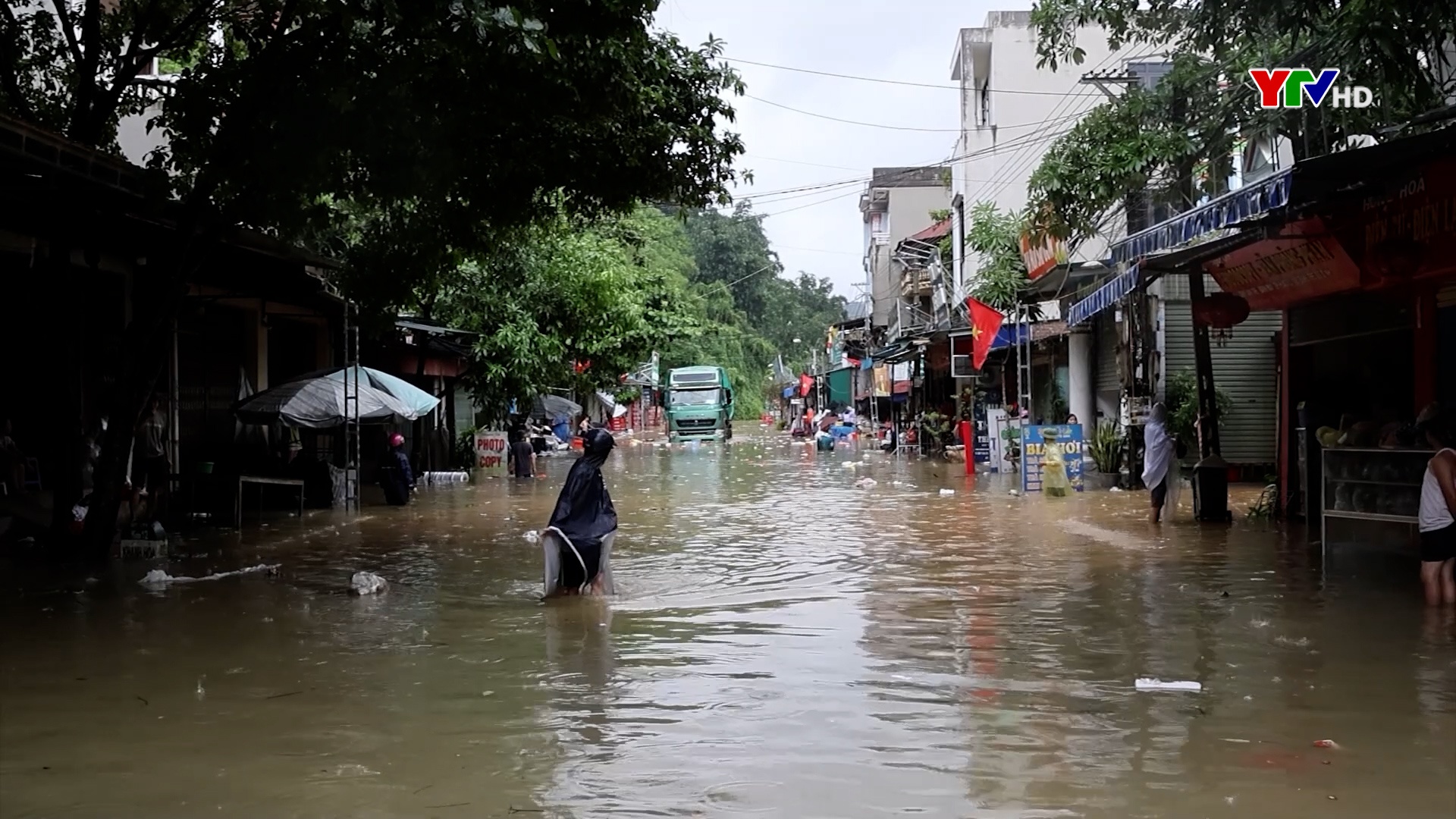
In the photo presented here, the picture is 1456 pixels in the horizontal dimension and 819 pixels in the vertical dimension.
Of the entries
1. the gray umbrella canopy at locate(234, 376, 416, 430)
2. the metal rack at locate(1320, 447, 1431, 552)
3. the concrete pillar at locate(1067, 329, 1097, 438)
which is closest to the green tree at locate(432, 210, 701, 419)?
the gray umbrella canopy at locate(234, 376, 416, 430)

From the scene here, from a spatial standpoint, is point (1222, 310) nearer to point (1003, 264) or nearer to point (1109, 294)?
point (1109, 294)

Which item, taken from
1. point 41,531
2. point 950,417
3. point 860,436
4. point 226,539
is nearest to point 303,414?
point 226,539

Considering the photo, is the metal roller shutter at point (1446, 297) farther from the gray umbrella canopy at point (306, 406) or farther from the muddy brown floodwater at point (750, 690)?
the gray umbrella canopy at point (306, 406)

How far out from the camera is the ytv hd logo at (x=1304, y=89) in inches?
535

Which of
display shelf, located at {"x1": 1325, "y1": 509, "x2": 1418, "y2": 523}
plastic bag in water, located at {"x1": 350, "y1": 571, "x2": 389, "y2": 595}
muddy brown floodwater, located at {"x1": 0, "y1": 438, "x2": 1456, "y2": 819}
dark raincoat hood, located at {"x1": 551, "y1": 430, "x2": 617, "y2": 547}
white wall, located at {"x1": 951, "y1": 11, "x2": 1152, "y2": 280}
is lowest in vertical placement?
muddy brown floodwater, located at {"x1": 0, "y1": 438, "x2": 1456, "y2": 819}

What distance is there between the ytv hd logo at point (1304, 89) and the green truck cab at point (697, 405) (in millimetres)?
41649

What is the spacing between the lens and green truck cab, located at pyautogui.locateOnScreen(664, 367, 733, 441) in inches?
2180

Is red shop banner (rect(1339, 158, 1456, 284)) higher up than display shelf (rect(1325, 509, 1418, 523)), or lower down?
higher up

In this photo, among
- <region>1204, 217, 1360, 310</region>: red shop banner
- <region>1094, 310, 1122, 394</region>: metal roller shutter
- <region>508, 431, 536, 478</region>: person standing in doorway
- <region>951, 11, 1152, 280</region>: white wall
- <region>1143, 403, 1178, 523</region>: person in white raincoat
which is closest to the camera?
<region>1204, 217, 1360, 310</region>: red shop banner

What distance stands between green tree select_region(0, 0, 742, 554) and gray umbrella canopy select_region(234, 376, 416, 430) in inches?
172

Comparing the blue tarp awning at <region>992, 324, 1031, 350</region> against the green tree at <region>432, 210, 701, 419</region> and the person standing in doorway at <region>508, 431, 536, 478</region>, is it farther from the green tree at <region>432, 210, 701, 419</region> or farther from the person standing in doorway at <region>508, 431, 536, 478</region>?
the person standing in doorway at <region>508, 431, 536, 478</region>

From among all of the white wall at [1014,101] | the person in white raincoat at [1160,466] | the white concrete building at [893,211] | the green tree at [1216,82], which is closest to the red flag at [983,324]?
the green tree at [1216,82]

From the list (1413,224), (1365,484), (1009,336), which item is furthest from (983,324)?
(1413,224)

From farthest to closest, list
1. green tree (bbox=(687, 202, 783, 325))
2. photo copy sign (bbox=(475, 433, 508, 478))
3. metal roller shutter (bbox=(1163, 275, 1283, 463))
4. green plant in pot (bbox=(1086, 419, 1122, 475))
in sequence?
1. green tree (bbox=(687, 202, 783, 325))
2. photo copy sign (bbox=(475, 433, 508, 478))
3. green plant in pot (bbox=(1086, 419, 1122, 475))
4. metal roller shutter (bbox=(1163, 275, 1283, 463))
